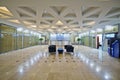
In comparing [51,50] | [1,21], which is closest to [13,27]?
[1,21]

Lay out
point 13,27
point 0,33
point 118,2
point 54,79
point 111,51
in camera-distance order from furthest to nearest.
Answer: point 13,27
point 0,33
point 111,51
point 118,2
point 54,79

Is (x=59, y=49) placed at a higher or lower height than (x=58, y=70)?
higher

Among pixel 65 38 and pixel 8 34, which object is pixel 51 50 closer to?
pixel 8 34

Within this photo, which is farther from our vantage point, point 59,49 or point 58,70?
point 59,49

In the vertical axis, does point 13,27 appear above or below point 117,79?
above

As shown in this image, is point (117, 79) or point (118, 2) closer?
point (117, 79)

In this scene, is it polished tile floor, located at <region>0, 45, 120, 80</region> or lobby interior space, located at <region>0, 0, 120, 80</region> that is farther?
lobby interior space, located at <region>0, 0, 120, 80</region>

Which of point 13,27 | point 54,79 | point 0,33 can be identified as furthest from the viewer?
point 13,27

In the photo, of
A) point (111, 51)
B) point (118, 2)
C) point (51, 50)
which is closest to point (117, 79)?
point (118, 2)

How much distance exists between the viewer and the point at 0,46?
12.0 metres

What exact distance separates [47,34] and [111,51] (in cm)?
2639

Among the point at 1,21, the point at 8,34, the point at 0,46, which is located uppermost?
the point at 1,21

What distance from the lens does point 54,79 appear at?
15.2ft

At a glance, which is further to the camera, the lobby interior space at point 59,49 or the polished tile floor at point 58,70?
the lobby interior space at point 59,49
